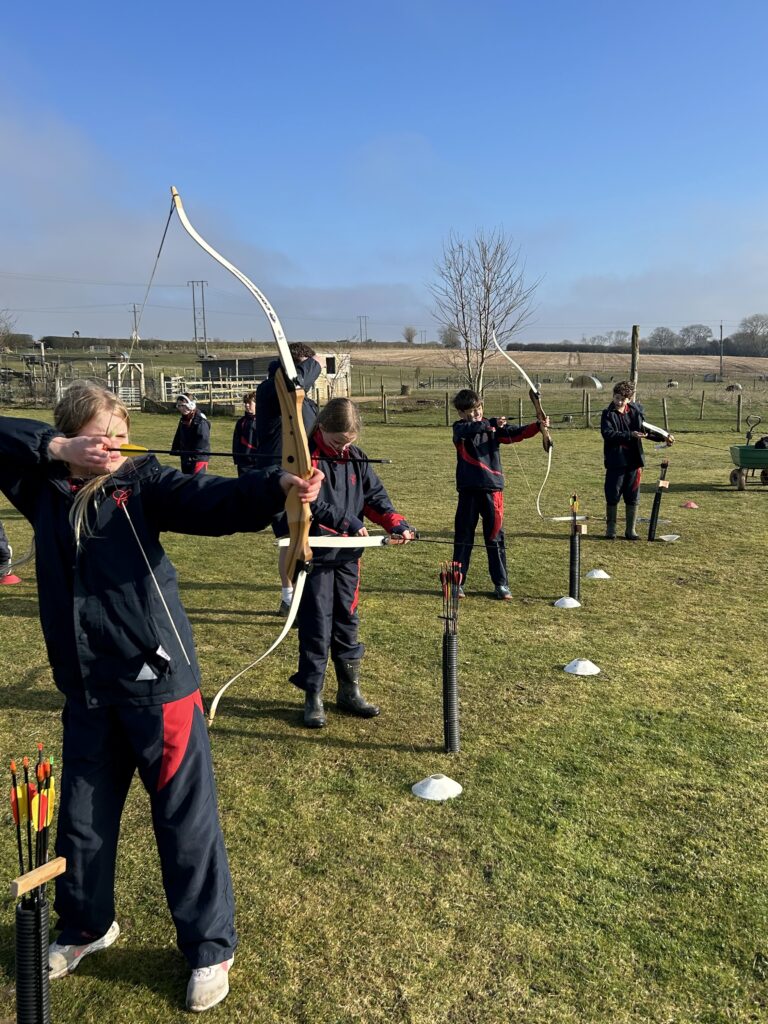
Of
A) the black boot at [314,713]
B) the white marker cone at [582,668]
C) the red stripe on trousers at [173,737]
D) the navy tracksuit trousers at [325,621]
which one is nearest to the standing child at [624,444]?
the white marker cone at [582,668]

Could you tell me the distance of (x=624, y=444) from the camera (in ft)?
32.4

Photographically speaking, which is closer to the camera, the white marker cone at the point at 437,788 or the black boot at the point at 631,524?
the white marker cone at the point at 437,788

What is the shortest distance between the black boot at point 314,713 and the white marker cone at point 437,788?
0.88 m

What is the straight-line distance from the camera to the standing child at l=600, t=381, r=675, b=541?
32.1 ft

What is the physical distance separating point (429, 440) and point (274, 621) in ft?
62.8

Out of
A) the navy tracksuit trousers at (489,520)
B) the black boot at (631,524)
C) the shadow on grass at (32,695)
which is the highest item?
the navy tracksuit trousers at (489,520)

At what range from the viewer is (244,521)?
2561mm

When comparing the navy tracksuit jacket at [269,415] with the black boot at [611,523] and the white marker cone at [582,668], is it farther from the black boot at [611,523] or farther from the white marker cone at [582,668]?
the black boot at [611,523]

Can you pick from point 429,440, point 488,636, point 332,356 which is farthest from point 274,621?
point 332,356

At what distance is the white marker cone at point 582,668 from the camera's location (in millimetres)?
5578

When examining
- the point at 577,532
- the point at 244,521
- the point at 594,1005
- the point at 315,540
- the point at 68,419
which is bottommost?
the point at 594,1005

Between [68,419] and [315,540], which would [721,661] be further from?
[68,419]

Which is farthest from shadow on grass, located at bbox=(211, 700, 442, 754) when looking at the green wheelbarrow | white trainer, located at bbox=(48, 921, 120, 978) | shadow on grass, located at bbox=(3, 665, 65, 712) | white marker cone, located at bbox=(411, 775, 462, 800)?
the green wheelbarrow

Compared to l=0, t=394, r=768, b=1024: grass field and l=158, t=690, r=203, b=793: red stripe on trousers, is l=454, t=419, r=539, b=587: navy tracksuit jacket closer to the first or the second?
l=0, t=394, r=768, b=1024: grass field
